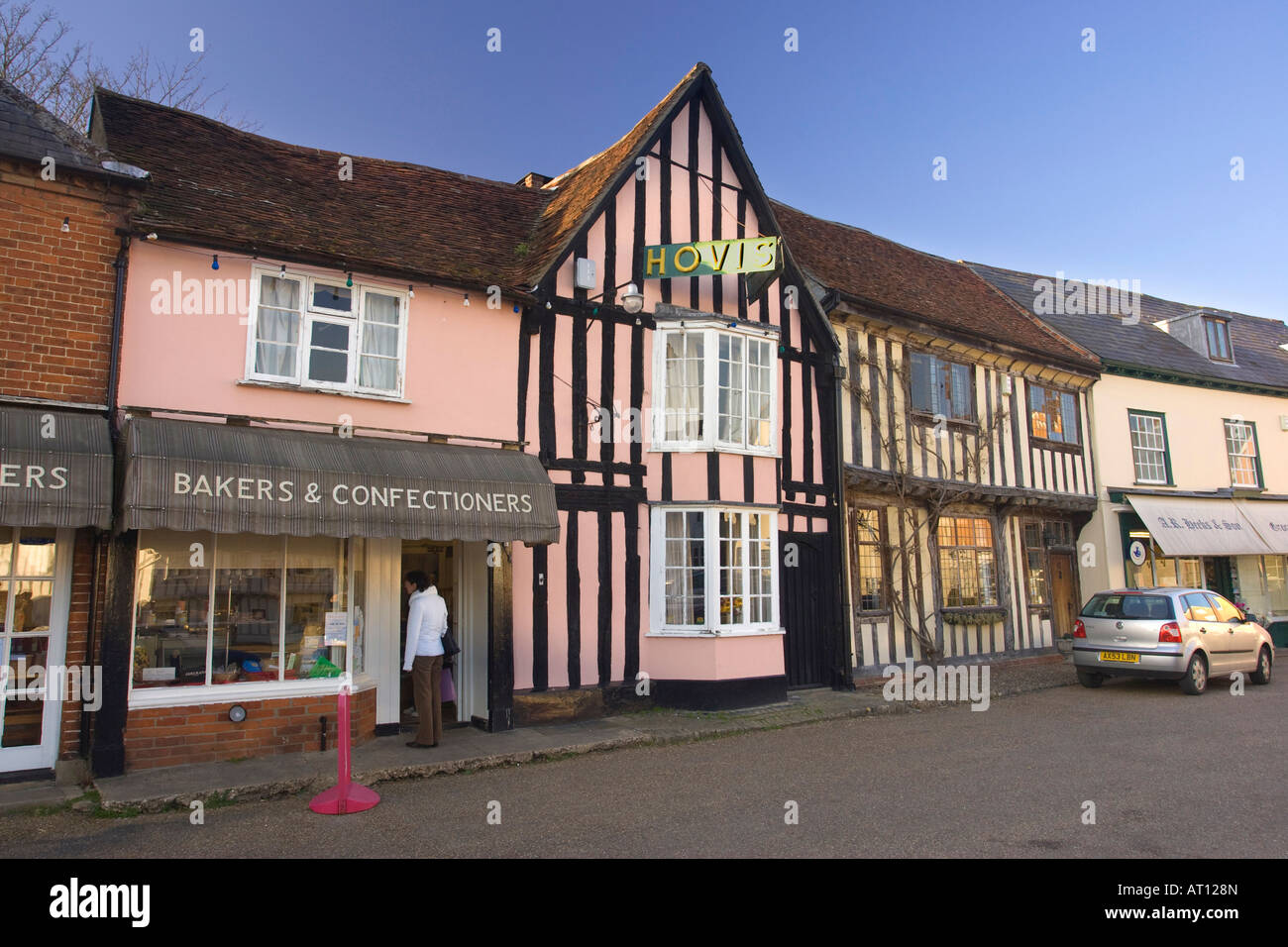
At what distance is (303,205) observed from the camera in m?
10.2

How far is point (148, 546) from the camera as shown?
816 cm

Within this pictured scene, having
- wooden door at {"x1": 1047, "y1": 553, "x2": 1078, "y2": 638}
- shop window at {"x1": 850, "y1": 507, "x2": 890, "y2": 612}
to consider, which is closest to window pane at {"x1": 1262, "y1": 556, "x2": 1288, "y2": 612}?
wooden door at {"x1": 1047, "y1": 553, "x2": 1078, "y2": 638}

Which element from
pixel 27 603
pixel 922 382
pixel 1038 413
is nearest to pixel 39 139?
pixel 27 603

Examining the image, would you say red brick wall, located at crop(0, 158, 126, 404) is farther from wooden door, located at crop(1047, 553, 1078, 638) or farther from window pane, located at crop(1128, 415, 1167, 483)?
window pane, located at crop(1128, 415, 1167, 483)

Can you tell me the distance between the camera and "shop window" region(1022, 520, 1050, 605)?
17344 mm

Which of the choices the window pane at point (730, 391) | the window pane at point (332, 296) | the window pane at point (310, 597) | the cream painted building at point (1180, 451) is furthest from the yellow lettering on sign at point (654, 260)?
the cream painted building at point (1180, 451)

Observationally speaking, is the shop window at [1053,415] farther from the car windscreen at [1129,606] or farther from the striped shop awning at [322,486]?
the striped shop awning at [322,486]

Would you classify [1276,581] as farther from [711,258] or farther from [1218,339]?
[711,258]

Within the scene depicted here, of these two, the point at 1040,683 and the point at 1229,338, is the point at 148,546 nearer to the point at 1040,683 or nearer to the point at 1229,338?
the point at 1040,683

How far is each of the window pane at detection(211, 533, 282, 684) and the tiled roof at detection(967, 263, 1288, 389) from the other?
17697mm

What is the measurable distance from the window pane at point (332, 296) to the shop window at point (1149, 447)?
1755 centimetres

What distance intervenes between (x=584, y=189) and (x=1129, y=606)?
10445 mm
